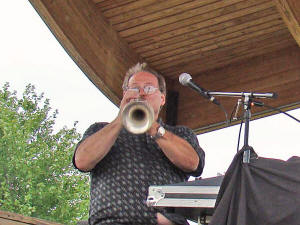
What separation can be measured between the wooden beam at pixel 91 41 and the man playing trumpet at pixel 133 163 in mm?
1667

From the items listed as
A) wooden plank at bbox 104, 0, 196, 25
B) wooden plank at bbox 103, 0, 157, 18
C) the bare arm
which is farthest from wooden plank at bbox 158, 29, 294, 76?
the bare arm

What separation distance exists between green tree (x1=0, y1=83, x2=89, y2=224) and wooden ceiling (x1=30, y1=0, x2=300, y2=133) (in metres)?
16.0

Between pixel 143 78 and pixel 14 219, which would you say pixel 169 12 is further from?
pixel 14 219

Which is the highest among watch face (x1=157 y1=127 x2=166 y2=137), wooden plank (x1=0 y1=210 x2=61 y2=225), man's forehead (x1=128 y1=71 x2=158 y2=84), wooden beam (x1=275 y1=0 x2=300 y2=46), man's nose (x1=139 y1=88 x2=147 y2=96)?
wooden beam (x1=275 y1=0 x2=300 y2=46)

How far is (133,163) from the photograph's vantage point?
8.76 feet

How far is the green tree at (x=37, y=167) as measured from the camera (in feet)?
70.6

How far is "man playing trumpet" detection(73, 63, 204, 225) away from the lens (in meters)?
2.56

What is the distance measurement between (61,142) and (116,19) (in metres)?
19.4

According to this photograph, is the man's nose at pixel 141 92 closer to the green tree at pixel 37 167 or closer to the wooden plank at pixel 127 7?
the wooden plank at pixel 127 7

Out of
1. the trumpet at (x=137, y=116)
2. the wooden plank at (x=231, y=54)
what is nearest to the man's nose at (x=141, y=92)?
the trumpet at (x=137, y=116)

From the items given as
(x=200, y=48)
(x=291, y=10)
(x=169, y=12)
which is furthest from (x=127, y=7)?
(x=291, y=10)

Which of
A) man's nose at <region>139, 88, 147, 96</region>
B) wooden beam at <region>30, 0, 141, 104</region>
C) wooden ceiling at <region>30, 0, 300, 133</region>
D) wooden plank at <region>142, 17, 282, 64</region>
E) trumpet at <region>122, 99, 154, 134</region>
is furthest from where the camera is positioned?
wooden plank at <region>142, 17, 282, 64</region>

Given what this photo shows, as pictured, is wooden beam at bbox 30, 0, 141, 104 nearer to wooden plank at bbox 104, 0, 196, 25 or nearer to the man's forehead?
wooden plank at bbox 104, 0, 196, 25

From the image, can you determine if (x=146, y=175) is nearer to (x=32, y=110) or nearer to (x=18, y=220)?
(x=18, y=220)
